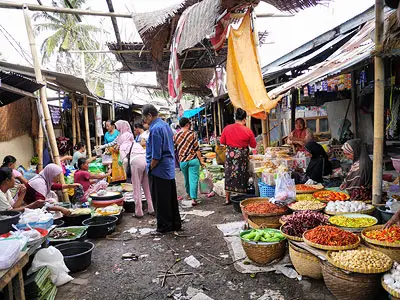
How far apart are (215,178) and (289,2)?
6.66m

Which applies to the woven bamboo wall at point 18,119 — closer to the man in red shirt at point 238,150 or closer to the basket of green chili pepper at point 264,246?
the man in red shirt at point 238,150

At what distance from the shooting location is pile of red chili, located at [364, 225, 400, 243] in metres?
3.56

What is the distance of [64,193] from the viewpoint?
24.7 ft

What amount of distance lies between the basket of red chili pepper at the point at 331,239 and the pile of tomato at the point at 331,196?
56.9 inches

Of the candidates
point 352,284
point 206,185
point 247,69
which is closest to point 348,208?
point 352,284

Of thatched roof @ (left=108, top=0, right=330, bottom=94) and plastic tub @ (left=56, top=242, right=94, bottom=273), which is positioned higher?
thatched roof @ (left=108, top=0, right=330, bottom=94)

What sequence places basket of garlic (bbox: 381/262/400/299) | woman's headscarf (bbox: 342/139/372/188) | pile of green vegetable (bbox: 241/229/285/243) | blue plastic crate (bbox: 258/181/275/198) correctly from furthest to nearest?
blue plastic crate (bbox: 258/181/275/198) < woman's headscarf (bbox: 342/139/372/188) < pile of green vegetable (bbox: 241/229/285/243) < basket of garlic (bbox: 381/262/400/299)

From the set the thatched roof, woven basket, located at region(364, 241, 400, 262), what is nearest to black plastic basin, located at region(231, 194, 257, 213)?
the thatched roof

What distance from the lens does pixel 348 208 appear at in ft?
15.7

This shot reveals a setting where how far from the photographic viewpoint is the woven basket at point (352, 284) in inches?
126

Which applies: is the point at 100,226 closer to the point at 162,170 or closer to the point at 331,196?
the point at 162,170

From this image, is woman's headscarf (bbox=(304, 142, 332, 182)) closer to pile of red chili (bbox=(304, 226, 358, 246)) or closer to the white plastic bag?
pile of red chili (bbox=(304, 226, 358, 246))

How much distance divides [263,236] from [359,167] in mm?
2132

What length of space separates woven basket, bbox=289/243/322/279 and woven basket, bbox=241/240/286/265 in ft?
1.22
